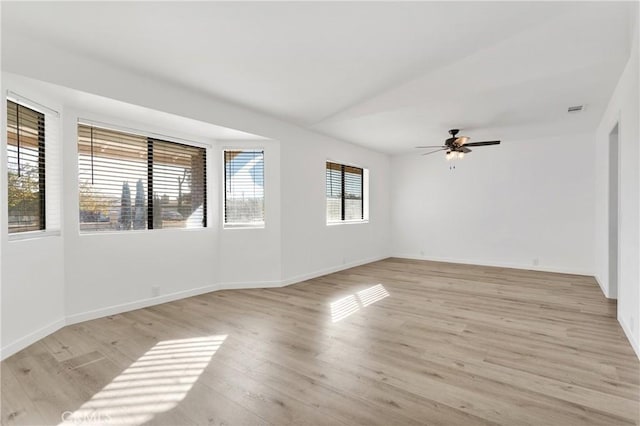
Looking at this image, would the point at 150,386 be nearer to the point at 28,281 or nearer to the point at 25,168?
the point at 28,281

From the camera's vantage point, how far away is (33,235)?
9.98 feet

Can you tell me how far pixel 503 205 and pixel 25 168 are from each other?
779 cm

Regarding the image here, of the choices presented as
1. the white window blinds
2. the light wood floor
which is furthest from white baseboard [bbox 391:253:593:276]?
the white window blinds

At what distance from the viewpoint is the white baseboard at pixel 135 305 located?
2828 mm

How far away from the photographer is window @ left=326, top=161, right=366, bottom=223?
6455 millimetres

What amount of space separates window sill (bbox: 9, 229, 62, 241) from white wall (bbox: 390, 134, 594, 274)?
22.7 ft

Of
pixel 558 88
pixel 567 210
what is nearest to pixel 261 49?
pixel 558 88

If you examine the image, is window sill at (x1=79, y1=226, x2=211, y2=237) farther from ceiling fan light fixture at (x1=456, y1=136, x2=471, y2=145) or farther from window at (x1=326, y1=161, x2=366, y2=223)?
ceiling fan light fixture at (x1=456, y1=136, x2=471, y2=145)

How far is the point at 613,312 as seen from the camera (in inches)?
148

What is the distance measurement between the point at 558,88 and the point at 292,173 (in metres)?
3.76

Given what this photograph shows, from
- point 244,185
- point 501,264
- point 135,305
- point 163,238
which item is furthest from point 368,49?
point 501,264

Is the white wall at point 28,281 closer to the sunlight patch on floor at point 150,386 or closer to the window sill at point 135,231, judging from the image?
the window sill at point 135,231

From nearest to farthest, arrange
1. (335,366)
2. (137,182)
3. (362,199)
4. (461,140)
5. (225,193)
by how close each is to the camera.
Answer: (335,366) → (137,182) → (461,140) → (225,193) → (362,199)

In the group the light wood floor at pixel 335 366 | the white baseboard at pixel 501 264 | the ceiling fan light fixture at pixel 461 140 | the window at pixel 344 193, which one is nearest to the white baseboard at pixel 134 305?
the light wood floor at pixel 335 366
